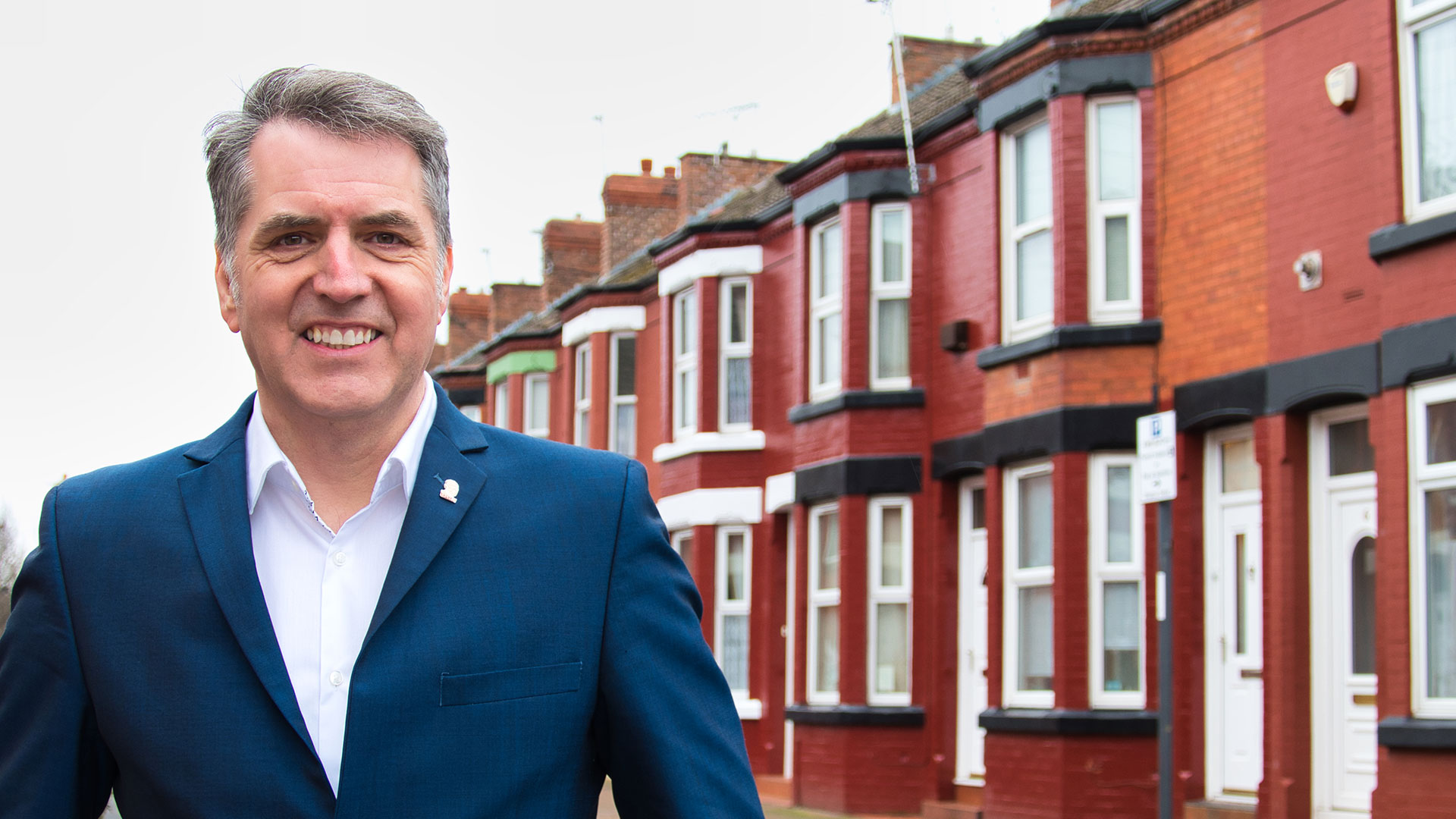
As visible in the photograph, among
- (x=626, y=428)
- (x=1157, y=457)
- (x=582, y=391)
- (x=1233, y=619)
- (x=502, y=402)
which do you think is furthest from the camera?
(x=502, y=402)

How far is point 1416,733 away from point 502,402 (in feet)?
73.7

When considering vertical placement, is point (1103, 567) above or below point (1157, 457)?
below

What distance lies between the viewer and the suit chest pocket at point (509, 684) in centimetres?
213

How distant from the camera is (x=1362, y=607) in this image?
12164 millimetres

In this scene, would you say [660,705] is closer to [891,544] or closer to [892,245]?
[891,544]

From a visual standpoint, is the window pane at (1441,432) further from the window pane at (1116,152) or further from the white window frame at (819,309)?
the white window frame at (819,309)

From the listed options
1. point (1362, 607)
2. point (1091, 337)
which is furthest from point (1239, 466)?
point (1362, 607)

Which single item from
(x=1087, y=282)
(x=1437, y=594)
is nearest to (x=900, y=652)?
(x=1087, y=282)

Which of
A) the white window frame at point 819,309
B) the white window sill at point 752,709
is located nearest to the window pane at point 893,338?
the white window frame at point 819,309

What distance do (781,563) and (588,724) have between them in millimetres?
18792

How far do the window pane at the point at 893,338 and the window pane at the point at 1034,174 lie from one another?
262 centimetres

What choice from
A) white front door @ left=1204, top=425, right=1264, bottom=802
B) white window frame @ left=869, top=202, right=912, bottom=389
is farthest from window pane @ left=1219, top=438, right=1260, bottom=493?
white window frame @ left=869, top=202, right=912, bottom=389

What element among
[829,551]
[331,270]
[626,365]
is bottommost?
[331,270]

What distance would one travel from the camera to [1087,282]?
48.0 ft
